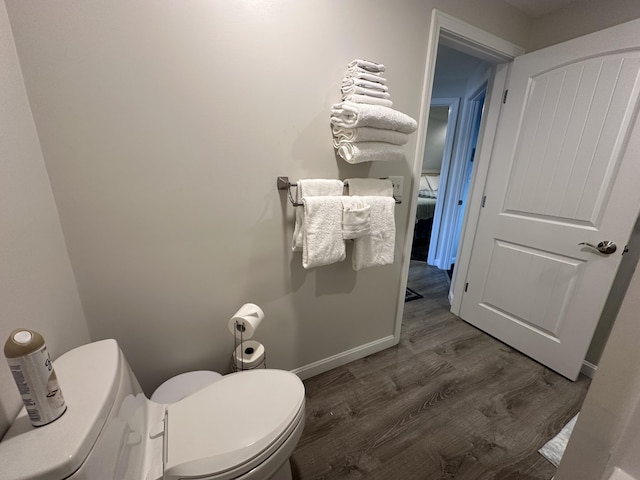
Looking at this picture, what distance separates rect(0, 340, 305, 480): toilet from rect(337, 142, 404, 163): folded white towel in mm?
948

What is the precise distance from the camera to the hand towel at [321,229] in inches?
44.5

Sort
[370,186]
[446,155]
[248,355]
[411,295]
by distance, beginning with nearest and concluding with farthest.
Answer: [248,355] → [370,186] → [411,295] → [446,155]

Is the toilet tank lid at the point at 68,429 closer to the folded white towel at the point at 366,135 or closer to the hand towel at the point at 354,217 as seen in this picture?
the hand towel at the point at 354,217

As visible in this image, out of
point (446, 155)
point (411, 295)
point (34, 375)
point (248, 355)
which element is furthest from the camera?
point (446, 155)

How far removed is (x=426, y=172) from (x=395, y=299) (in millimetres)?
3854

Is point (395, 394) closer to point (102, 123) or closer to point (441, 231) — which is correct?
point (102, 123)

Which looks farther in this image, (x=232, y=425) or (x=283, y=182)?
(x=283, y=182)

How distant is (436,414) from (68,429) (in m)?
1.49

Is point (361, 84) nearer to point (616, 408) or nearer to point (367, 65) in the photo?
point (367, 65)

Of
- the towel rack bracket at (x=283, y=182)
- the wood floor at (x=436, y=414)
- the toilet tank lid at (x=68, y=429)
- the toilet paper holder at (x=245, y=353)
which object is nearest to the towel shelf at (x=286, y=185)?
the towel rack bracket at (x=283, y=182)

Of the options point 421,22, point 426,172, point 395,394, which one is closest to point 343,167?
point 421,22

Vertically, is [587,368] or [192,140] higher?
[192,140]

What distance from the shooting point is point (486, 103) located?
1.91m

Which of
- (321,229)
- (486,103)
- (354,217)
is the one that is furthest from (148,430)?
(486,103)
